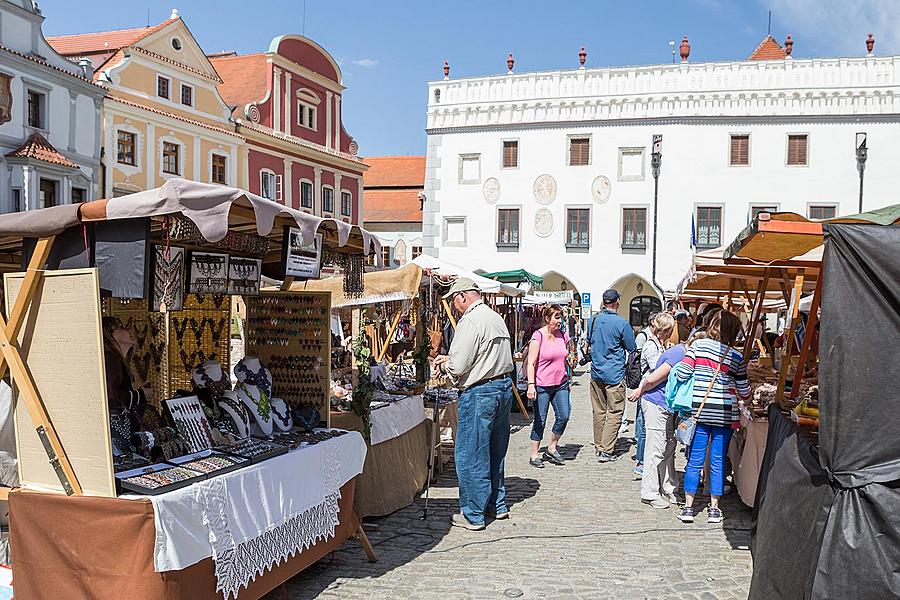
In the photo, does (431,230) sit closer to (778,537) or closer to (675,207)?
(675,207)

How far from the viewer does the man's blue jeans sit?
608 cm

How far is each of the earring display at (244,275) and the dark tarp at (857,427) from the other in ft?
13.5

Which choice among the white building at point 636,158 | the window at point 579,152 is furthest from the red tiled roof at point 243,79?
the window at point 579,152

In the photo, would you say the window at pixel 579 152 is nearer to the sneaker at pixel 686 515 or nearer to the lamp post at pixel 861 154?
the lamp post at pixel 861 154

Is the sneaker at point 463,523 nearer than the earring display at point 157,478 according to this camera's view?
No

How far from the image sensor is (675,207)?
26.4m

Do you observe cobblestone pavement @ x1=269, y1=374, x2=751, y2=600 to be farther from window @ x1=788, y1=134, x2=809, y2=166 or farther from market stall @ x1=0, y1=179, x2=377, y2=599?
window @ x1=788, y1=134, x2=809, y2=166

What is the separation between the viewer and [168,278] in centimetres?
488

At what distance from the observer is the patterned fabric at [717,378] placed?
20.0 ft

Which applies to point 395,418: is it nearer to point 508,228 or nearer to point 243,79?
point 508,228

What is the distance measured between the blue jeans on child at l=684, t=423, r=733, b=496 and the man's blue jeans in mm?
1520

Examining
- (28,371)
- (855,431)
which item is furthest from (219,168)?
(855,431)

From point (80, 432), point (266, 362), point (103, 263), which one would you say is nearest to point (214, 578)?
point (80, 432)

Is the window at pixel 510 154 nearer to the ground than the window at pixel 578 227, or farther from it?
farther from it
